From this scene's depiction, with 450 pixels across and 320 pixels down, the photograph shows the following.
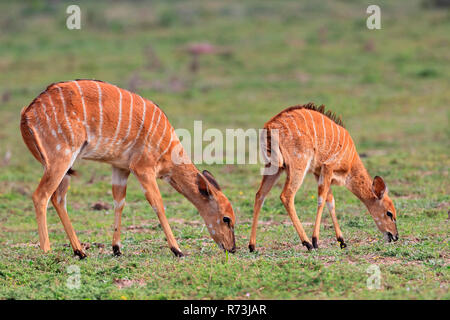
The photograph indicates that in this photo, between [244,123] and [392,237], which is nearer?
[392,237]

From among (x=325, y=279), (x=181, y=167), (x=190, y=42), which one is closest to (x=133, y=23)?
(x=190, y=42)

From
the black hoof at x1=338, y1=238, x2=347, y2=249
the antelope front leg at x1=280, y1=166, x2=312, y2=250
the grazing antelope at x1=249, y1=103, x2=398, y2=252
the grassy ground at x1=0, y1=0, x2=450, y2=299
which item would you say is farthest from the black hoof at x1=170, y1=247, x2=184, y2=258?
the black hoof at x1=338, y1=238, x2=347, y2=249

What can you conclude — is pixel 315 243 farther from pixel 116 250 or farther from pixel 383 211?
pixel 116 250

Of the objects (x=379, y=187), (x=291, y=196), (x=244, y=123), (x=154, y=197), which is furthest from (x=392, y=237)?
(x=244, y=123)

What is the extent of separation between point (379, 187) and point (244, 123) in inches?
294

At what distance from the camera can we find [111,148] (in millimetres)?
7219

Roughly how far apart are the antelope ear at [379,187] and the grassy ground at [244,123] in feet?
1.60

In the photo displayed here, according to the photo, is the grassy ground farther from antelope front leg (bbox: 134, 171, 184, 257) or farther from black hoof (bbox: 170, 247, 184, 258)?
antelope front leg (bbox: 134, 171, 184, 257)

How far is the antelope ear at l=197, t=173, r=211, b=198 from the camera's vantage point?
7.57 metres

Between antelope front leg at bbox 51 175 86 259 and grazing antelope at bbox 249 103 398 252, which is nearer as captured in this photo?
antelope front leg at bbox 51 175 86 259

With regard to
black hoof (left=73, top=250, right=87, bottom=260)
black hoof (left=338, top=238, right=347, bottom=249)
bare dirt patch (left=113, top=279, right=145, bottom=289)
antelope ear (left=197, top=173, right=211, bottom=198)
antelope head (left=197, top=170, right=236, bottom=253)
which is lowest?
black hoof (left=338, top=238, right=347, bottom=249)

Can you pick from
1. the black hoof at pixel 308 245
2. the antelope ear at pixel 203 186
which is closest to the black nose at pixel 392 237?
the black hoof at pixel 308 245

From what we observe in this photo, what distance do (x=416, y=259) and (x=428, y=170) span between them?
466 centimetres
